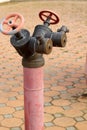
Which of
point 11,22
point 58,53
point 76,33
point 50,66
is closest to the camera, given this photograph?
point 11,22

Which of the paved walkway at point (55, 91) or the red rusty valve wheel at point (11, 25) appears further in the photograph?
the paved walkway at point (55, 91)

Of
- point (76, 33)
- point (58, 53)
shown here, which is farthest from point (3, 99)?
point (76, 33)

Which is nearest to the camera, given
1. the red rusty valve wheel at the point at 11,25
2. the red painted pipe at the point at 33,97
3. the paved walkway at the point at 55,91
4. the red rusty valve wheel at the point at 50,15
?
the red rusty valve wheel at the point at 11,25

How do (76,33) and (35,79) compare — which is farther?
(76,33)

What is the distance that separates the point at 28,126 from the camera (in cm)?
210

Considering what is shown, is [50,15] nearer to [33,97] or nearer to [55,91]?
[33,97]

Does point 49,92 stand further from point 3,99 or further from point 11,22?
point 11,22

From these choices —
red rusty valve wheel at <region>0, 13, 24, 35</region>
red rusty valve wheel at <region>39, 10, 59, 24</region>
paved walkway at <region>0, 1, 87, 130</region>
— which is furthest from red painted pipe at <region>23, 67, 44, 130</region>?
paved walkway at <region>0, 1, 87, 130</region>

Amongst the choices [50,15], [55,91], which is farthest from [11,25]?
[55,91]

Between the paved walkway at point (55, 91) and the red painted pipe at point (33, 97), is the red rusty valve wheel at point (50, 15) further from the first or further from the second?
the paved walkway at point (55, 91)

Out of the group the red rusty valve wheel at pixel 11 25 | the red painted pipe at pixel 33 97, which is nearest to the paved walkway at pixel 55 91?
the red painted pipe at pixel 33 97

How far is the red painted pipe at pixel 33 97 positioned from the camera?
201 cm

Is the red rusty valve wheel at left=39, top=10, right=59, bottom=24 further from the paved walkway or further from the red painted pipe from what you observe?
the paved walkway

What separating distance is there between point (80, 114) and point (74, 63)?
2.14 metres
